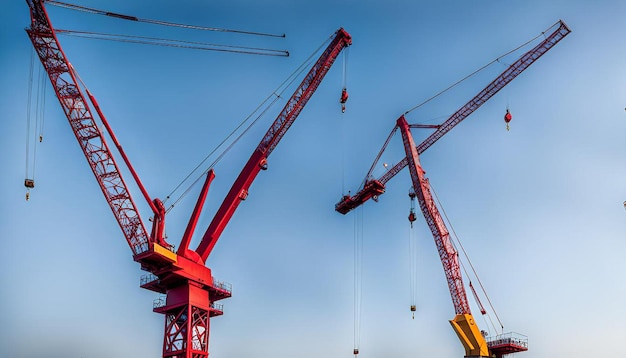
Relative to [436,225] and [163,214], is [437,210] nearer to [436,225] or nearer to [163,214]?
[436,225]

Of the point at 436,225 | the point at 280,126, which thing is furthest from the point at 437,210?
the point at 280,126

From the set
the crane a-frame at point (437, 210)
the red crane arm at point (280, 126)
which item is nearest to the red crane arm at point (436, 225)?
the crane a-frame at point (437, 210)

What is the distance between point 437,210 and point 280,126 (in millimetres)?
26837

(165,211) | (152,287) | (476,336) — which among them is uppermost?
(165,211)

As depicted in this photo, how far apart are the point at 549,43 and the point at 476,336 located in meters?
43.0

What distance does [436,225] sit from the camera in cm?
8538

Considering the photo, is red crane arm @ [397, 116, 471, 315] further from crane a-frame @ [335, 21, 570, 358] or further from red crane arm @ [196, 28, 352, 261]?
red crane arm @ [196, 28, 352, 261]

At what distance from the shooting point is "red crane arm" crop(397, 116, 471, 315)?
8269 centimetres

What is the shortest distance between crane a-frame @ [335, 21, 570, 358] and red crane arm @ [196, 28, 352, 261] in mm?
19431

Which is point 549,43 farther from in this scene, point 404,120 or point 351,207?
point 351,207

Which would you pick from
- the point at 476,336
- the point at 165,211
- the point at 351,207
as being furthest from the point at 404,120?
the point at 165,211

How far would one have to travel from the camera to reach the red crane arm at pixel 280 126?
3051 inches

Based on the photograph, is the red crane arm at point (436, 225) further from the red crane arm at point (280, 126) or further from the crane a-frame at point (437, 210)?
the red crane arm at point (280, 126)

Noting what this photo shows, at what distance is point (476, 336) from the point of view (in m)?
80.4
